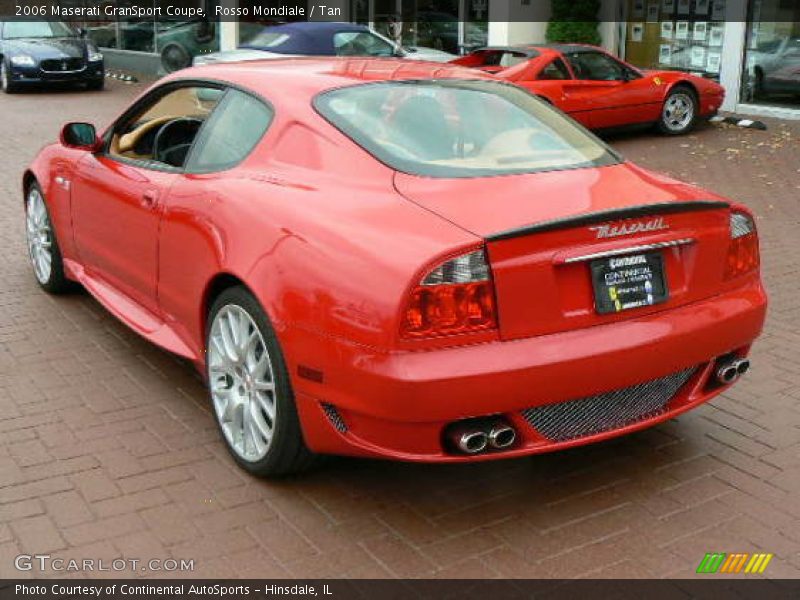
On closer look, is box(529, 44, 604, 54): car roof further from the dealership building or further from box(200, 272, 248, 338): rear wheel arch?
box(200, 272, 248, 338): rear wheel arch

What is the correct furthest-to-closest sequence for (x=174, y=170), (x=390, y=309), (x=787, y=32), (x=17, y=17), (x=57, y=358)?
1. (x=17, y=17)
2. (x=787, y=32)
3. (x=57, y=358)
4. (x=174, y=170)
5. (x=390, y=309)

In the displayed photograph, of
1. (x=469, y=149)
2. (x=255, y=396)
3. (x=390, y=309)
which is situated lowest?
(x=255, y=396)

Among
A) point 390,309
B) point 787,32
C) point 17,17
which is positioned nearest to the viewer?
point 390,309

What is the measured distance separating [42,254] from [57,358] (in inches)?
48.2

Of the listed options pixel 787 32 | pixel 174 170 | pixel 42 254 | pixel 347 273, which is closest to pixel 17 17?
pixel 787 32

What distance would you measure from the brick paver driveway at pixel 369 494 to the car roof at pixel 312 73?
4.70 feet

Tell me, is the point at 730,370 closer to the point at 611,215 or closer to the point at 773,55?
the point at 611,215

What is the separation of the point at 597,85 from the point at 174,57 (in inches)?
474

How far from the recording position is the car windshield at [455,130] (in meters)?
3.83

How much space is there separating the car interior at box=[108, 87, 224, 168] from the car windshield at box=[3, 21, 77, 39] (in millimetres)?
16684

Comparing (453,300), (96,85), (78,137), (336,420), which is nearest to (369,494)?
(336,420)

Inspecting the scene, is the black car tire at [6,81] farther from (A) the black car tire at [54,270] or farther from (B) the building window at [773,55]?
(A) the black car tire at [54,270]

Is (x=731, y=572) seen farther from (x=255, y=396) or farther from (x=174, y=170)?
(x=174, y=170)

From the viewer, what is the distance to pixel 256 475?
3783 millimetres
